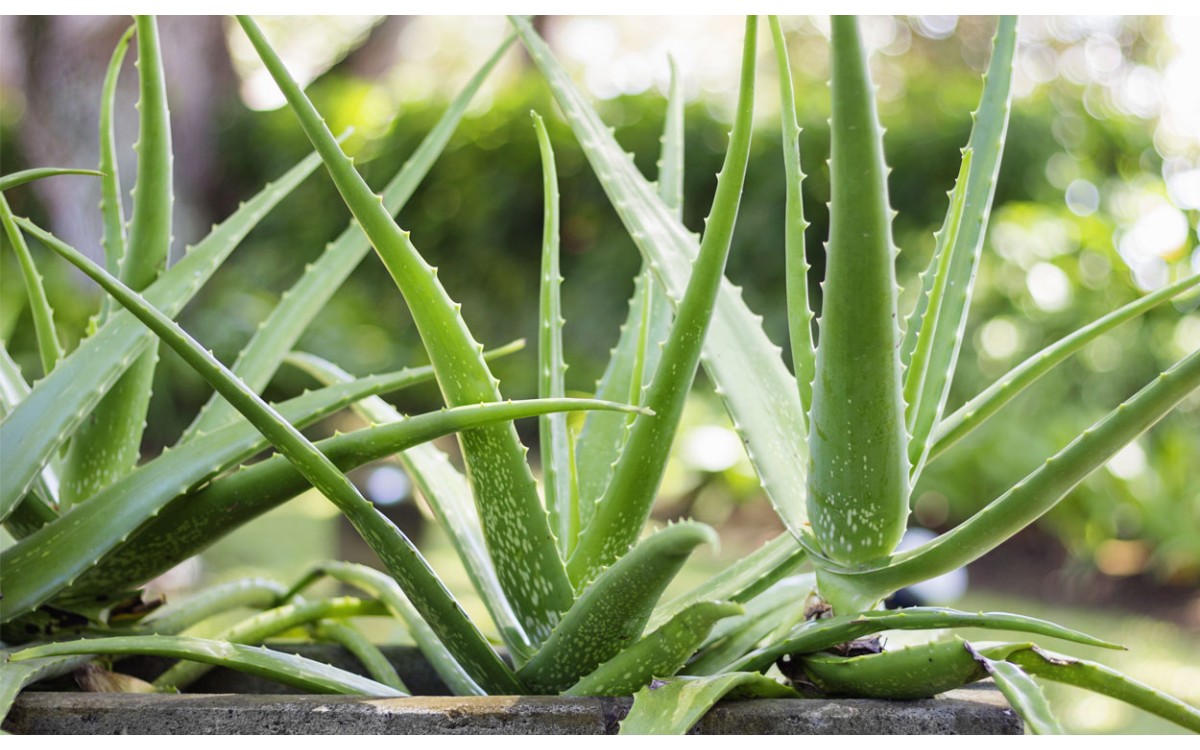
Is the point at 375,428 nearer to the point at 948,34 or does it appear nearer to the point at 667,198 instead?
the point at 667,198

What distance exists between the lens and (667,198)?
66 cm

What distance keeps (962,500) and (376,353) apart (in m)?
2.15

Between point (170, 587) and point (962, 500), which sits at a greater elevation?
point (962, 500)

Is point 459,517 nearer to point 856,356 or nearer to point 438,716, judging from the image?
point 438,716

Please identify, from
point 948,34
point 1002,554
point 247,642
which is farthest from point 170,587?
point 948,34

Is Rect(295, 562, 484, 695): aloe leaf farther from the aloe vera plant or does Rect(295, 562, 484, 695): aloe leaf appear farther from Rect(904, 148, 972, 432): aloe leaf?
Rect(904, 148, 972, 432): aloe leaf

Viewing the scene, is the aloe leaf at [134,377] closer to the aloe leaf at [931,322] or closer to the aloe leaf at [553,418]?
the aloe leaf at [553,418]

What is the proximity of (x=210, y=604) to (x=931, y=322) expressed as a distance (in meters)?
0.48

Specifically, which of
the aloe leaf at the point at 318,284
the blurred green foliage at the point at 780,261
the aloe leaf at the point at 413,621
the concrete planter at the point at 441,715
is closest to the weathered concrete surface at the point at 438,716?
the concrete planter at the point at 441,715

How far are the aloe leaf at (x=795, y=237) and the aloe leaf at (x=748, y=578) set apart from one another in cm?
13

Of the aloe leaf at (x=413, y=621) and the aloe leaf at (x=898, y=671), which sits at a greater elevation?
the aloe leaf at (x=413, y=621)

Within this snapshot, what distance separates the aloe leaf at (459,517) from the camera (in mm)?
546

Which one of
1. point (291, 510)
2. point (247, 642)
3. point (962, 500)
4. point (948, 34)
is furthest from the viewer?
point (948, 34)

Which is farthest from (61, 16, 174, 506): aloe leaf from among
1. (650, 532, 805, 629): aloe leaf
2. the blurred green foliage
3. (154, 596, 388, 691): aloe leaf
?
the blurred green foliage
